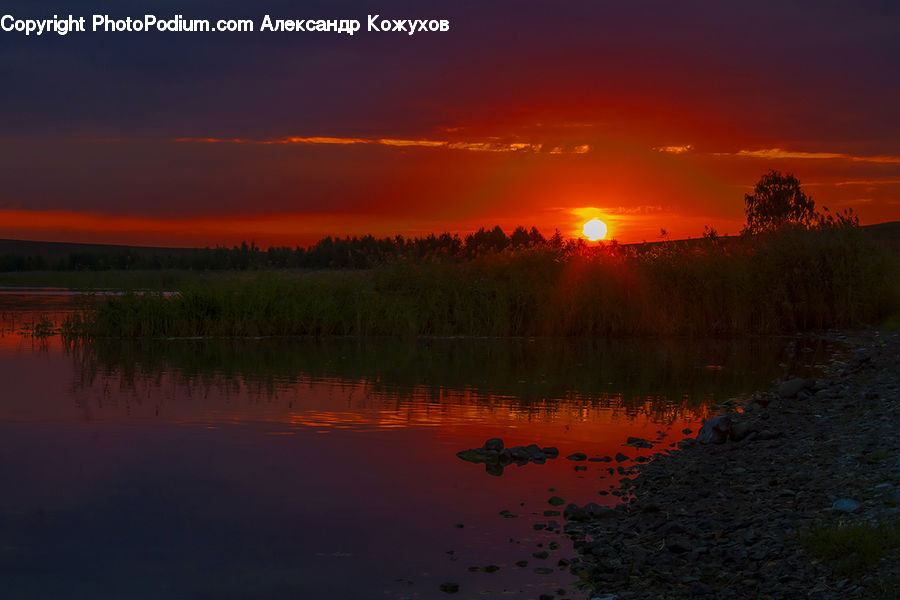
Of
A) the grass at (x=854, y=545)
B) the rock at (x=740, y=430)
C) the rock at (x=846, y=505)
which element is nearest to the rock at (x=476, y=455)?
the rock at (x=740, y=430)

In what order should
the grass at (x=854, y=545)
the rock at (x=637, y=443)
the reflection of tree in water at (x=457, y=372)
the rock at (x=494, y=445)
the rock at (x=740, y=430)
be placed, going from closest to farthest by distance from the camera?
the grass at (x=854, y=545) < the rock at (x=494, y=445) < the rock at (x=740, y=430) < the rock at (x=637, y=443) < the reflection of tree in water at (x=457, y=372)

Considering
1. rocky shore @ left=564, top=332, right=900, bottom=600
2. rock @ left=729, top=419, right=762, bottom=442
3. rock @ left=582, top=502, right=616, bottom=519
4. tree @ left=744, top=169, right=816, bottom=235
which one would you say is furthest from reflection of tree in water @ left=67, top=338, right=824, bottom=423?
tree @ left=744, top=169, right=816, bottom=235

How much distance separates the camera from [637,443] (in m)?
9.55

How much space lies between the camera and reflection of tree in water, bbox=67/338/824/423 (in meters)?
12.4

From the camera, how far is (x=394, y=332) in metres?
23.7

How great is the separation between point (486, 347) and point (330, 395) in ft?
27.3

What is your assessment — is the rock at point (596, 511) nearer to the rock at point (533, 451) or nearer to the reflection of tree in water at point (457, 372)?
the rock at point (533, 451)

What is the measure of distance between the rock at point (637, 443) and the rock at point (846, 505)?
10.9 ft

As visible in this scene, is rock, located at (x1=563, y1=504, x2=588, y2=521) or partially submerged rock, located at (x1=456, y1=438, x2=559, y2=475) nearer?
rock, located at (x1=563, y1=504, x2=588, y2=521)

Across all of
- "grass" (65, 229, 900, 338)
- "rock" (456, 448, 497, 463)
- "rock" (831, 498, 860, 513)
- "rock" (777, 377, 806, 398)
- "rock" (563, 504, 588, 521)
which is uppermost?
"grass" (65, 229, 900, 338)

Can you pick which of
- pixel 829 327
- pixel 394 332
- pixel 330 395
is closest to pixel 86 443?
pixel 330 395

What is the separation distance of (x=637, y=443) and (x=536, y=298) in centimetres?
1456

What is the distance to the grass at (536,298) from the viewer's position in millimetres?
22969

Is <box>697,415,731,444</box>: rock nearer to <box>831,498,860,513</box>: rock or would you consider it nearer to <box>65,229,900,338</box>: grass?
<box>831,498,860,513</box>: rock
